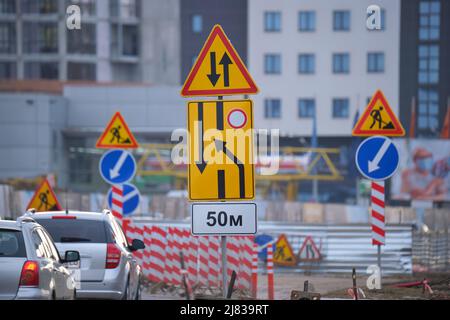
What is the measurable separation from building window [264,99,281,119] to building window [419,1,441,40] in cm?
1217

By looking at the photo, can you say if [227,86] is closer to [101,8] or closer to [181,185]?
[181,185]

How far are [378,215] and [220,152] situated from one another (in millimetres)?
6377

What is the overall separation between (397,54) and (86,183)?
19382 millimetres

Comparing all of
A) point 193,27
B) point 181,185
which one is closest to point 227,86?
point 181,185

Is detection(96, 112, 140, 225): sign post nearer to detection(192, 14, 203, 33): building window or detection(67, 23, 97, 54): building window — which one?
detection(192, 14, 203, 33): building window

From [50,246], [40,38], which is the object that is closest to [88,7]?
[40,38]

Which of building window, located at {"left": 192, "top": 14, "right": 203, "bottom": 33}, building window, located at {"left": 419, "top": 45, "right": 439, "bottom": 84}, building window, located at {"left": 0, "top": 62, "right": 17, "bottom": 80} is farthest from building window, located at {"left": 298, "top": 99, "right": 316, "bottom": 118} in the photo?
building window, located at {"left": 0, "top": 62, "right": 17, "bottom": 80}

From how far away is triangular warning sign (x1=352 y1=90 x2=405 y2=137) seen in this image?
18.5 meters

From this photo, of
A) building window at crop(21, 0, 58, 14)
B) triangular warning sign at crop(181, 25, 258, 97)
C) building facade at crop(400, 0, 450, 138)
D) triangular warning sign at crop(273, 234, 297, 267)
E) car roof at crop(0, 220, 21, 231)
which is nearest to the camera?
car roof at crop(0, 220, 21, 231)

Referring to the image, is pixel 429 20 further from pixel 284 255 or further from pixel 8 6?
pixel 284 255

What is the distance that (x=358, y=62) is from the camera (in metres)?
77.2

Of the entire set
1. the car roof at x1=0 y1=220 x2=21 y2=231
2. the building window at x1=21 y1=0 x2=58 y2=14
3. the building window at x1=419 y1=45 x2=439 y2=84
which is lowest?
the car roof at x1=0 y1=220 x2=21 y2=231

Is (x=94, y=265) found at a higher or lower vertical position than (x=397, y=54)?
lower

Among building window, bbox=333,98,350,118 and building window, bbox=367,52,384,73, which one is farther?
building window, bbox=333,98,350,118
